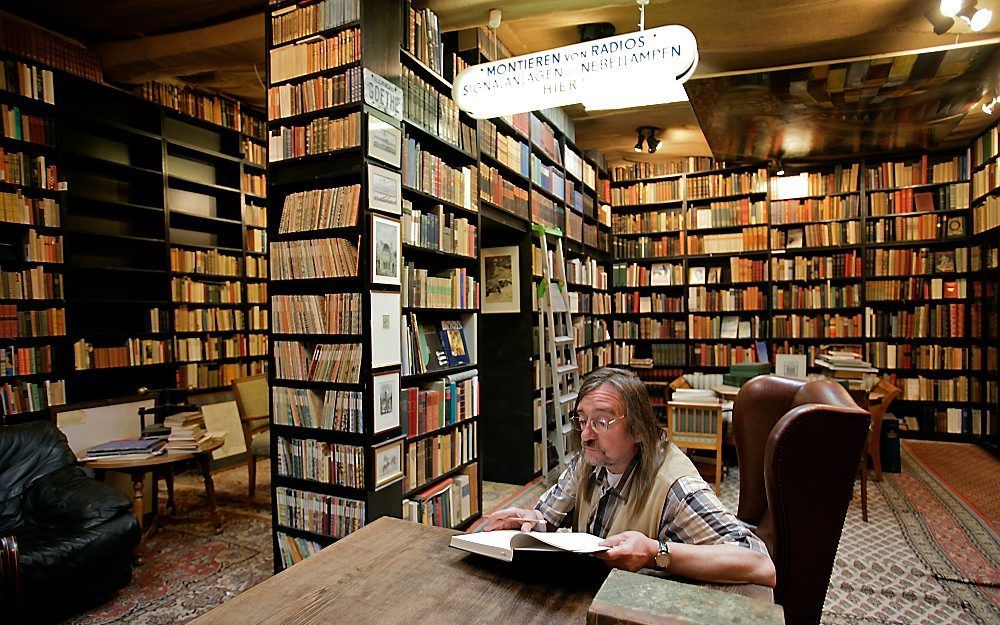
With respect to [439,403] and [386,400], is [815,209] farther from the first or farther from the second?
[386,400]

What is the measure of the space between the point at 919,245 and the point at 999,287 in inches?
48.6

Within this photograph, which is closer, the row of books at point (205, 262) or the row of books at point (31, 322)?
the row of books at point (31, 322)

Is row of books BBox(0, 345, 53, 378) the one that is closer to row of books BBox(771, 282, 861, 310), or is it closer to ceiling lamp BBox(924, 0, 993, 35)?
ceiling lamp BBox(924, 0, 993, 35)

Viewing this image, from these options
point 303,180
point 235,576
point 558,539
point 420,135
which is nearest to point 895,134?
point 420,135

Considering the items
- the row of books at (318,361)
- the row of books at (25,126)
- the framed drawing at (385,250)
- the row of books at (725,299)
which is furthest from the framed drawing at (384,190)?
the row of books at (725,299)

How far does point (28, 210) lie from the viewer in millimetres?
4066

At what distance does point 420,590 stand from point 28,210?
464cm

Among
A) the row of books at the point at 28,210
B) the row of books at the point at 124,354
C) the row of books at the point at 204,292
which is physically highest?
the row of books at the point at 28,210

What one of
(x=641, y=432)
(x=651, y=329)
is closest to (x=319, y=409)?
(x=641, y=432)

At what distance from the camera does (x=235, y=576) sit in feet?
10.0

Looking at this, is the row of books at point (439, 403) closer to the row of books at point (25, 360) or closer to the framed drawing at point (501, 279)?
the framed drawing at point (501, 279)

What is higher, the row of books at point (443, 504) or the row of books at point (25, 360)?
the row of books at point (25, 360)

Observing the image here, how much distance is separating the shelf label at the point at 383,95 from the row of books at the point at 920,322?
609 centimetres

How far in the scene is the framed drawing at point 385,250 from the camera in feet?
9.14
